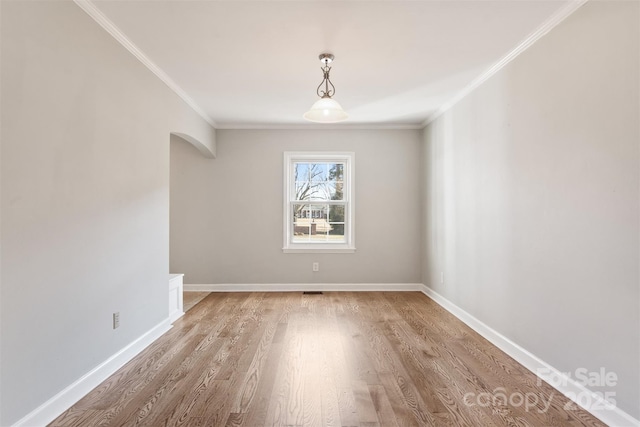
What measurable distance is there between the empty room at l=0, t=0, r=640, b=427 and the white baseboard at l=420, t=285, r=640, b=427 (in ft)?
0.04

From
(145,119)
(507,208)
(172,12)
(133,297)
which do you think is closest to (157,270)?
(133,297)

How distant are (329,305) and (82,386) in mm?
2742

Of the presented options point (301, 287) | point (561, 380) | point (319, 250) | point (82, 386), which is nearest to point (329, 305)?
point (301, 287)

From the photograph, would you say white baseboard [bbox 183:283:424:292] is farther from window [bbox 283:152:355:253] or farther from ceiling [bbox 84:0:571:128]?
ceiling [bbox 84:0:571:128]

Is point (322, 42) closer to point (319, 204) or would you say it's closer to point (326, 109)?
point (326, 109)

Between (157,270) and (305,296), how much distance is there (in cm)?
219

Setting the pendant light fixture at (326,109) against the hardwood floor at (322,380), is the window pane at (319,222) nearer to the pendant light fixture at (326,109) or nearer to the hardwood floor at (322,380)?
the hardwood floor at (322,380)

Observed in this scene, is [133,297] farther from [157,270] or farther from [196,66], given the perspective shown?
[196,66]

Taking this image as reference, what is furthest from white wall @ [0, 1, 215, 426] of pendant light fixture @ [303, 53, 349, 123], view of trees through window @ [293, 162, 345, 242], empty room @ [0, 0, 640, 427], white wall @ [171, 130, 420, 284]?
view of trees through window @ [293, 162, 345, 242]

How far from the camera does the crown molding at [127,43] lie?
2.23 m

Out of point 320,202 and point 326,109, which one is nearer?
point 326,109

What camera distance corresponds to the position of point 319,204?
542cm

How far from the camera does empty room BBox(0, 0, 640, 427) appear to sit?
1869 mm

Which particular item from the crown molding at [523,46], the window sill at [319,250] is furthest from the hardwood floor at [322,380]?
the crown molding at [523,46]
